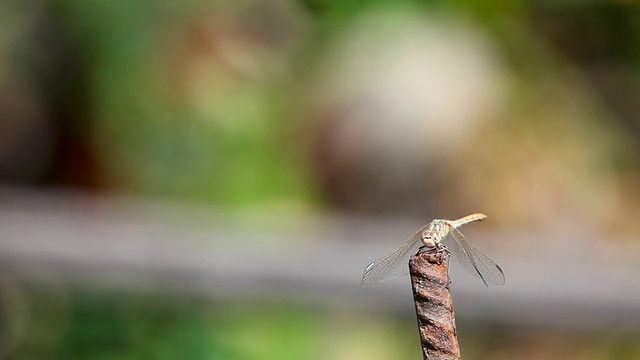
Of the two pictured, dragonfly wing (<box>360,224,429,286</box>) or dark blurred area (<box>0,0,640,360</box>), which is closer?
dragonfly wing (<box>360,224,429,286</box>)

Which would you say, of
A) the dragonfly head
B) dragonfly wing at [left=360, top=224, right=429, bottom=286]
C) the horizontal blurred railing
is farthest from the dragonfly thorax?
the horizontal blurred railing

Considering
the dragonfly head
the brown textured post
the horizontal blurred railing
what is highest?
the horizontal blurred railing

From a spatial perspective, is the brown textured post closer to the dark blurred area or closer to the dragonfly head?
the dragonfly head

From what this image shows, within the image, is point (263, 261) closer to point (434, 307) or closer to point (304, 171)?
point (304, 171)

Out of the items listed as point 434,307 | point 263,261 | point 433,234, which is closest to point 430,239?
point 433,234

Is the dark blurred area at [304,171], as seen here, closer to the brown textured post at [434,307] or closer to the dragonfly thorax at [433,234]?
the dragonfly thorax at [433,234]

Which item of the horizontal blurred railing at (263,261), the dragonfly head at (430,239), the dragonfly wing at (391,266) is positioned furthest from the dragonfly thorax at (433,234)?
the horizontal blurred railing at (263,261)

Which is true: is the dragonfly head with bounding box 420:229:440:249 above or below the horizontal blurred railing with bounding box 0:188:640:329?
below
